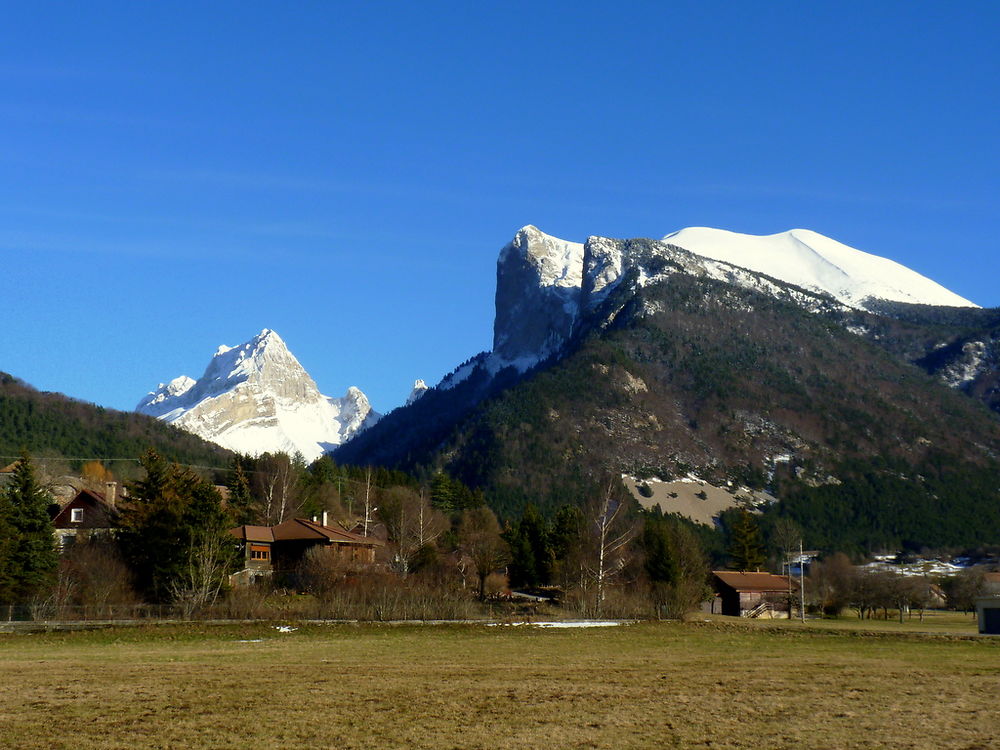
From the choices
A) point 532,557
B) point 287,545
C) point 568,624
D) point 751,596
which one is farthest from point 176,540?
point 751,596

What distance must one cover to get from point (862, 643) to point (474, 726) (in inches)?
1211

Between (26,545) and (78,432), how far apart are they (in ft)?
332

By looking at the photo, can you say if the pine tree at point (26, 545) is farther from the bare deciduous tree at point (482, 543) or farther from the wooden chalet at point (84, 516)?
the bare deciduous tree at point (482, 543)

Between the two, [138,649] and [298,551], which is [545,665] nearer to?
[138,649]

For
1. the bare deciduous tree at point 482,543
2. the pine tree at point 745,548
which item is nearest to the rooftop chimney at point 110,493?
the bare deciduous tree at point 482,543

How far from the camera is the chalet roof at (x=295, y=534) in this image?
8000 cm

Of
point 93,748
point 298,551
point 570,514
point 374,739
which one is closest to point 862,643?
point 374,739

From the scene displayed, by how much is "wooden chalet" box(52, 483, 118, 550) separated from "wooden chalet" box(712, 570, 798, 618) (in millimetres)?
53944

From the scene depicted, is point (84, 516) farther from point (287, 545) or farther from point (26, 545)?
point (26, 545)

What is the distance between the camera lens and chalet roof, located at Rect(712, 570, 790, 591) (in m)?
104

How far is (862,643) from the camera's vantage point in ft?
159

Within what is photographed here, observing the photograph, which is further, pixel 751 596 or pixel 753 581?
pixel 753 581

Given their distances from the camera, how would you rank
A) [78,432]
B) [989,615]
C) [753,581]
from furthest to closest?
[78,432]
[753,581]
[989,615]

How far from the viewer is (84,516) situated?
88.0 m
